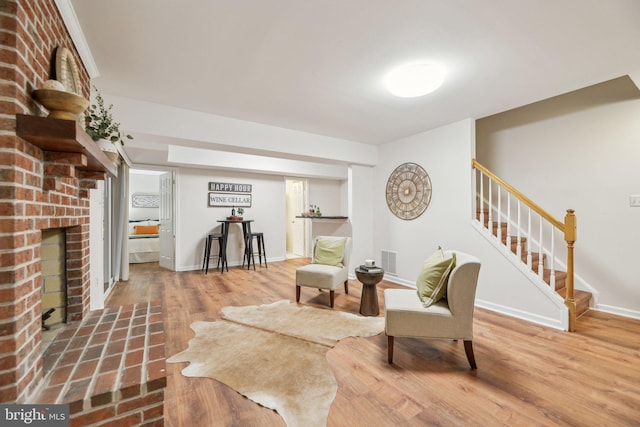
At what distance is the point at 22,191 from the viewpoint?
3.58 ft

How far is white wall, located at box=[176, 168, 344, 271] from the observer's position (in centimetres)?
538

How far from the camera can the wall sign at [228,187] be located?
18.6ft

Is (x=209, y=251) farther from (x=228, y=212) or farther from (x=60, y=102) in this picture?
(x=60, y=102)

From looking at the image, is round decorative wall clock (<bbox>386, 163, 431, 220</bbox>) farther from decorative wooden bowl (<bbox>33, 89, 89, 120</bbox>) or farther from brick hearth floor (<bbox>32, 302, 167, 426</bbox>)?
decorative wooden bowl (<bbox>33, 89, 89, 120</bbox>)

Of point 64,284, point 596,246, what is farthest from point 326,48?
point 596,246

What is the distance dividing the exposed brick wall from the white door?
13.7 feet

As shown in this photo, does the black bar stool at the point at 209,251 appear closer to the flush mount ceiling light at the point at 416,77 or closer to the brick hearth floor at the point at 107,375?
the brick hearth floor at the point at 107,375

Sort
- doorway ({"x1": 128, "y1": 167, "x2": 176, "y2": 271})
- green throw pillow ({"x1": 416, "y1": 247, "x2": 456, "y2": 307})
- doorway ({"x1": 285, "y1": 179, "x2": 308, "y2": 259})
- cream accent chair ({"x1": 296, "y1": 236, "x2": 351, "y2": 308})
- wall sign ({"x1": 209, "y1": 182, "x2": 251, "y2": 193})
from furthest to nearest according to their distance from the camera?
doorway ({"x1": 285, "y1": 179, "x2": 308, "y2": 259}) < wall sign ({"x1": 209, "y1": 182, "x2": 251, "y2": 193}) < doorway ({"x1": 128, "y1": 167, "x2": 176, "y2": 271}) < cream accent chair ({"x1": 296, "y1": 236, "x2": 351, "y2": 308}) < green throw pillow ({"x1": 416, "y1": 247, "x2": 456, "y2": 307})

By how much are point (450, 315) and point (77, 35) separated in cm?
325

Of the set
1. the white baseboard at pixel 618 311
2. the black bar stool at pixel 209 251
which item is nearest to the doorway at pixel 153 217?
the black bar stool at pixel 209 251

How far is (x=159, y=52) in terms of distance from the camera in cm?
209

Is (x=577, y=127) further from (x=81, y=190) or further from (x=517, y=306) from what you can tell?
(x=81, y=190)

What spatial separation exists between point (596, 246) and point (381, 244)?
2661 millimetres

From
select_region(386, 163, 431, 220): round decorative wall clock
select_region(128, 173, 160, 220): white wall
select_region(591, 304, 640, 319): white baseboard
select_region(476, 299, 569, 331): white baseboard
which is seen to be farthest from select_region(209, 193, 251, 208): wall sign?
select_region(591, 304, 640, 319): white baseboard
